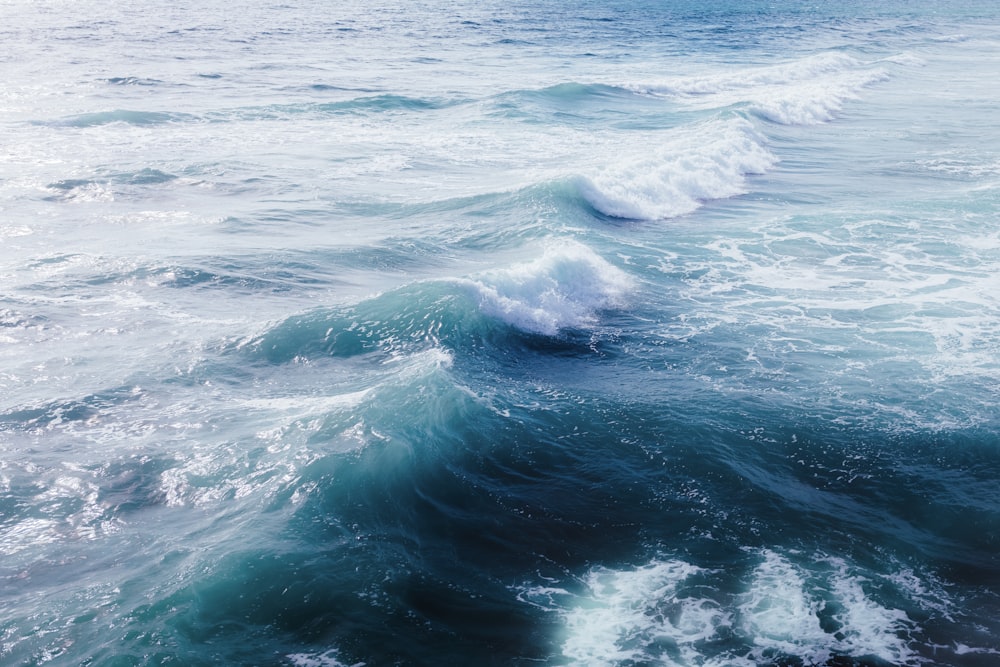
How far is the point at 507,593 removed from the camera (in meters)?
7.38

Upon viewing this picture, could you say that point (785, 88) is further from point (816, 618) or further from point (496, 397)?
point (816, 618)

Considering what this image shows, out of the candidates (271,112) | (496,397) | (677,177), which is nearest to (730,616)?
(496,397)

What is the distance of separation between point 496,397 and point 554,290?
3.45 metres

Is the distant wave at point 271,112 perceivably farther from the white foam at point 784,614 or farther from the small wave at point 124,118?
the white foam at point 784,614

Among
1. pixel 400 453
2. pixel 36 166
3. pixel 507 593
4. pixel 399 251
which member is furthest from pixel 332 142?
pixel 507 593

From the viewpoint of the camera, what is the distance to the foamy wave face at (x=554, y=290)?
42.0 ft

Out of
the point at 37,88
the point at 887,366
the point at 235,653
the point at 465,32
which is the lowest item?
the point at 235,653

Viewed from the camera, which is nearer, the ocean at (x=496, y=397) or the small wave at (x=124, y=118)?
the ocean at (x=496, y=397)

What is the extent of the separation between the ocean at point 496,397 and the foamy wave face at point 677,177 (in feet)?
0.43

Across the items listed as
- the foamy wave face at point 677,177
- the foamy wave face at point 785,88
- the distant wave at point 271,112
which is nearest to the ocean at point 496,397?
the foamy wave face at point 677,177

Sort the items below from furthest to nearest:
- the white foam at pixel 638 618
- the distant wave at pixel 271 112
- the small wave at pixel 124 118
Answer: the distant wave at pixel 271 112
the small wave at pixel 124 118
the white foam at pixel 638 618

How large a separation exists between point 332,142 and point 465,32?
31.2 meters

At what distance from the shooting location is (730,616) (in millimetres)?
7129

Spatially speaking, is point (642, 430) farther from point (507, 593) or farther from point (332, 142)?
point (332, 142)
